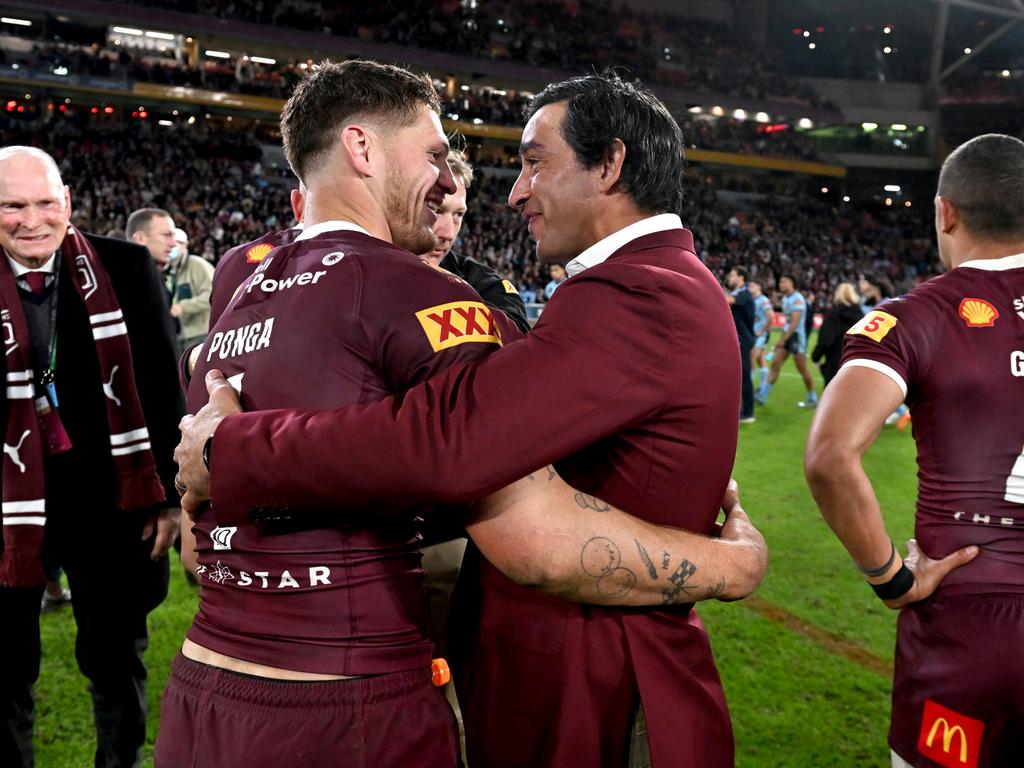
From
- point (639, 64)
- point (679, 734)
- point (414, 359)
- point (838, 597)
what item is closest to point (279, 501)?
point (414, 359)

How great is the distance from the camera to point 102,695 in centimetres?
298

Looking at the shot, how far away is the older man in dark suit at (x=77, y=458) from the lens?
2828 mm

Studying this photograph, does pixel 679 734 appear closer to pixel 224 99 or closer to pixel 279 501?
pixel 279 501

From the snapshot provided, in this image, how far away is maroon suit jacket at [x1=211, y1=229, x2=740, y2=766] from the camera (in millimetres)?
1373

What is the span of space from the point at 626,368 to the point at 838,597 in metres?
4.46

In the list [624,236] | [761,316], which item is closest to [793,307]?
[761,316]

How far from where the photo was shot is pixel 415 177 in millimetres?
1807

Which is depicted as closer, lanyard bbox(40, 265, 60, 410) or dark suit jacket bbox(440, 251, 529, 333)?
lanyard bbox(40, 265, 60, 410)

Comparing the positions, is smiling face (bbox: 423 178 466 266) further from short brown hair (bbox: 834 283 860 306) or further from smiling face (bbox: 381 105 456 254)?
short brown hair (bbox: 834 283 860 306)

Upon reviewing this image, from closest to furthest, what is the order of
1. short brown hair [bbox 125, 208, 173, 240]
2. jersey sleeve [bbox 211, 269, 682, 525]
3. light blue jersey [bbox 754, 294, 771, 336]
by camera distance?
jersey sleeve [bbox 211, 269, 682, 525] < short brown hair [bbox 125, 208, 173, 240] < light blue jersey [bbox 754, 294, 771, 336]

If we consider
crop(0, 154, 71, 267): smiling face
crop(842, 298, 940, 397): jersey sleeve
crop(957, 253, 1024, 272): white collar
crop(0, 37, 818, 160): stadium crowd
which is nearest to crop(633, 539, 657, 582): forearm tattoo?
crop(842, 298, 940, 397): jersey sleeve

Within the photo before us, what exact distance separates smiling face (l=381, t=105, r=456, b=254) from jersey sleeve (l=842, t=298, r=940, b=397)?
1.12 m

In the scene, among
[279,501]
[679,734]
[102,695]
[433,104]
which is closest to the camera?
[279,501]

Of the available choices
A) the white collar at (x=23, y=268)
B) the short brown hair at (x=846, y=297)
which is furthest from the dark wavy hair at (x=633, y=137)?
the short brown hair at (x=846, y=297)
